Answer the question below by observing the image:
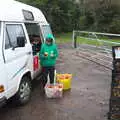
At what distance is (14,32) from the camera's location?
6250mm

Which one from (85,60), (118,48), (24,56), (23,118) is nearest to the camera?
(118,48)

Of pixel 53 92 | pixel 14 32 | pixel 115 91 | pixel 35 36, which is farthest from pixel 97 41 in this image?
pixel 115 91

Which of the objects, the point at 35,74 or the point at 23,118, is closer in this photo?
the point at 23,118

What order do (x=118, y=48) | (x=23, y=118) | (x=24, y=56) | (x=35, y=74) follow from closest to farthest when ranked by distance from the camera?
(x=118, y=48) < (x=23, y=118) < (x=24, y=56) < (x=35, y=74)

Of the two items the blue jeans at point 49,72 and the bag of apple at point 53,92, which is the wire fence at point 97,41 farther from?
the bag of apple at point 53,92

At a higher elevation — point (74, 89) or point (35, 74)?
point (35, 74)

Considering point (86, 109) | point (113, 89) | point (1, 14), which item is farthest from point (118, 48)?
point (1, 14)

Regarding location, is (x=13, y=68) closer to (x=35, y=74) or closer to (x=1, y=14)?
(x=1, y=14)

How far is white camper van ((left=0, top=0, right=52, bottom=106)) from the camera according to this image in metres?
5.48

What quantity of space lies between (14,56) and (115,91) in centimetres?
210

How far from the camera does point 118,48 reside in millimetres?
5512

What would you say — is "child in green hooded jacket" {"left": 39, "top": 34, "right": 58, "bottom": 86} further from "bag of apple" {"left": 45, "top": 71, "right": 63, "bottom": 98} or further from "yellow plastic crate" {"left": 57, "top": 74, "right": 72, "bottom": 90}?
"bag of apple" {"left": 45, "top": 71, "right": 63, "bottom": 98}

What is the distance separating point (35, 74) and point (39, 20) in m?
1.88

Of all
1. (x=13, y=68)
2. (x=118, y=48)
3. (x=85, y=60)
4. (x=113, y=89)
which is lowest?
(x=85, y=60)
